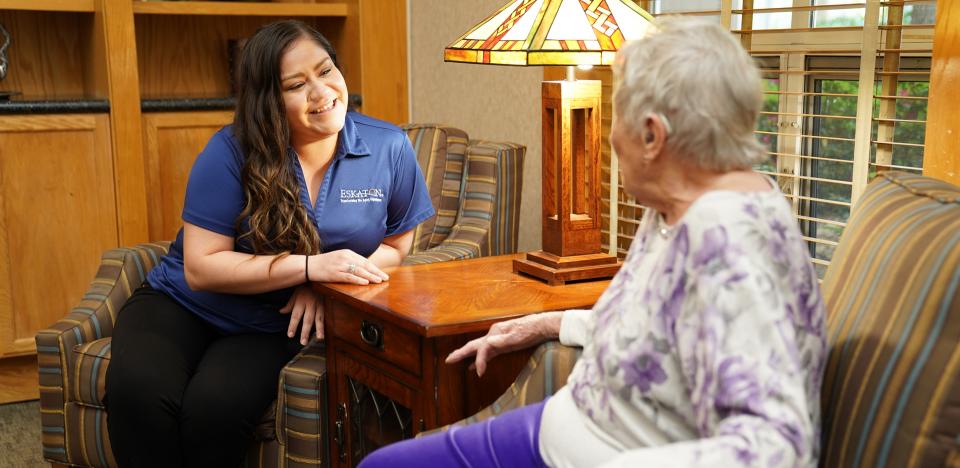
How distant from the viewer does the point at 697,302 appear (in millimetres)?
1004

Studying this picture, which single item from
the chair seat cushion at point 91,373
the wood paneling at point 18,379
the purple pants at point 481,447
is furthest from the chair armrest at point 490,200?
the wood paneling at point 18,379

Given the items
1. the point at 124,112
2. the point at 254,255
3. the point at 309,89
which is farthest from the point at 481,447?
the point at 124,112

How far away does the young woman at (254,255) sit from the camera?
194 centimetres

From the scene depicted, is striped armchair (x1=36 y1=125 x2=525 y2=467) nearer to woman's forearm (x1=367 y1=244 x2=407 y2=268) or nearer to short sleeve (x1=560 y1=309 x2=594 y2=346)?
woman's forearm (x1=367 y1=244 x2=407 y2=268)

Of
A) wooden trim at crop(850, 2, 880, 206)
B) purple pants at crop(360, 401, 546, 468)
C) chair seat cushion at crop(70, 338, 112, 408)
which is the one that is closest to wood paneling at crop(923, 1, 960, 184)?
wooden trim at crop(850, 2, 880, 206)

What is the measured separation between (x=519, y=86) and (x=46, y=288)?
1.58 m

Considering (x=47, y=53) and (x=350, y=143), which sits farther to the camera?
(x=47, y=53)

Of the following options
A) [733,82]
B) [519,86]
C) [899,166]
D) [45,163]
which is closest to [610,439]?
[733,82]

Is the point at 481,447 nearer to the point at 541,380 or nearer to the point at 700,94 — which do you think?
the point at 541,380

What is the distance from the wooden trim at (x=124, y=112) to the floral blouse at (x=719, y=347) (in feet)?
7.71

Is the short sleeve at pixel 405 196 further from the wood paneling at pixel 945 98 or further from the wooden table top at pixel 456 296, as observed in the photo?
the wood paneling at pixel 945 98

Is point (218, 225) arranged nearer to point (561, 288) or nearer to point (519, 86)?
point (561, 288)

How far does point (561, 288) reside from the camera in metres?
1.83

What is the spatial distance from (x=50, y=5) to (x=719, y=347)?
2.73m
